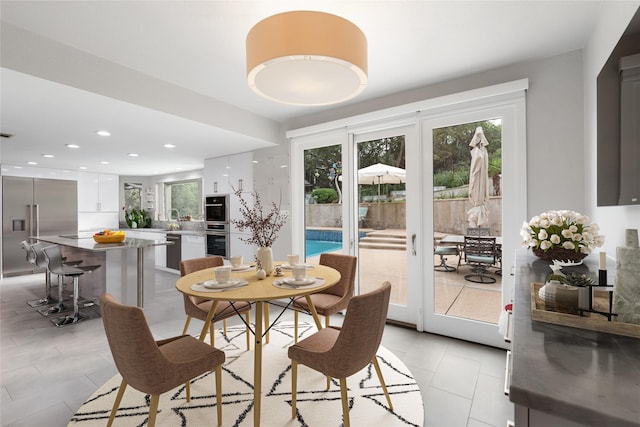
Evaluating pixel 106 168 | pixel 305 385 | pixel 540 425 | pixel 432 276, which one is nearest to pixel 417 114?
pixel 432 276

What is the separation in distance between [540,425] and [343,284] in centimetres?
230

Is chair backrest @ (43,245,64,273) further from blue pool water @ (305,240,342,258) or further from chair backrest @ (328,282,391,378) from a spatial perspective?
chair backrest @ (328,282,391,378)

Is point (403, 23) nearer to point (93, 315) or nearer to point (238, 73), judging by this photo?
point (238, 73)

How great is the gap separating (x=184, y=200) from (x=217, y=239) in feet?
9.01

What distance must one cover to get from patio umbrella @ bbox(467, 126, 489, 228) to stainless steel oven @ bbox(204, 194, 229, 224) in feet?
11.7

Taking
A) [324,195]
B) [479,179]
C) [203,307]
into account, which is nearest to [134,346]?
[203,307]

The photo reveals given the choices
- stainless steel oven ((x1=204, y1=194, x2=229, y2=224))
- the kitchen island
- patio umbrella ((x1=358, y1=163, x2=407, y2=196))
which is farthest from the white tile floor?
stainless steel oven ((x1=204, y1=194, x2=229, y2=224))

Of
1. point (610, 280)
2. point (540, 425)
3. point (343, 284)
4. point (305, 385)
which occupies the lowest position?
point (305, 385)

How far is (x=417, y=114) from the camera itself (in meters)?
3.12

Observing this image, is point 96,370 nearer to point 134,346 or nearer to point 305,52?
point 134,346

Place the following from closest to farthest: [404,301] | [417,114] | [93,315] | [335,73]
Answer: [335,73]
[417,114]
[404,301]
[93,315]

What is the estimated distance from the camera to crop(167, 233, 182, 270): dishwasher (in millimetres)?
6129

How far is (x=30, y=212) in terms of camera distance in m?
6.01

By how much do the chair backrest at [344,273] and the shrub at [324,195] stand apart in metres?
0.97
